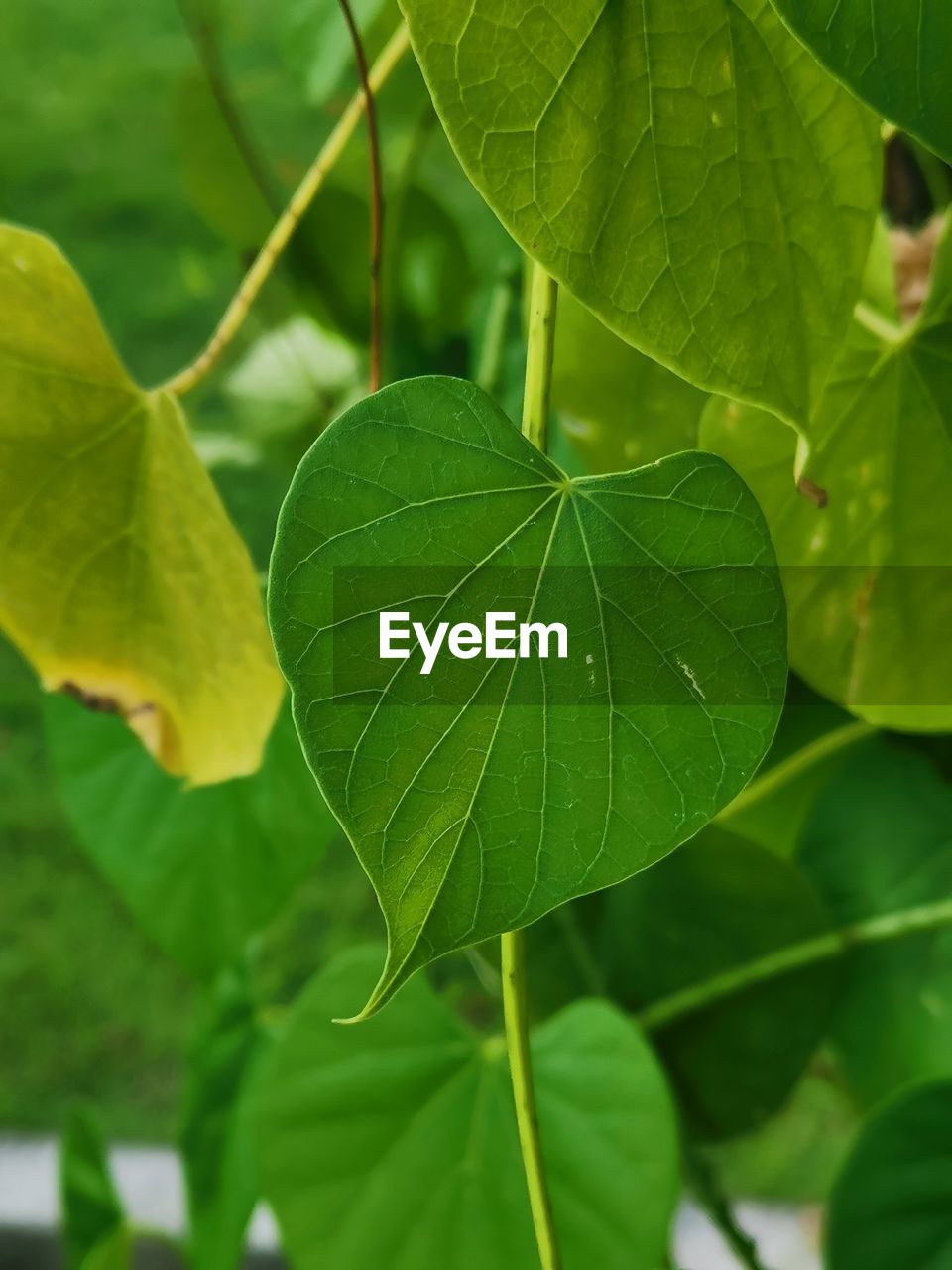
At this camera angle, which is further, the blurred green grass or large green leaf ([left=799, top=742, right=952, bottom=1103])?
the blurred green grass

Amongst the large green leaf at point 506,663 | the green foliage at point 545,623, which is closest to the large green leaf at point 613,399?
the green foliage at point 545,623

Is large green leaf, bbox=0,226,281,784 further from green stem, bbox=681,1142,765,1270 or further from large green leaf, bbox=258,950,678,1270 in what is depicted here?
green stem, bbox=681,1142,765,1270

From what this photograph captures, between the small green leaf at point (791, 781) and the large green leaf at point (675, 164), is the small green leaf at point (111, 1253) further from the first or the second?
the large green leaf at point (675, 164)

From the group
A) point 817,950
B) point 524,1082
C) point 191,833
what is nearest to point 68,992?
point 191,833

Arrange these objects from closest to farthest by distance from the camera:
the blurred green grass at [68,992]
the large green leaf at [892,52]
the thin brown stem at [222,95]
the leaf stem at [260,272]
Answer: the large green leaf at [892,52]
the leaf stem at [260,272]
the thin brown stem at [222,95]
the blurred green grass at [68,992]

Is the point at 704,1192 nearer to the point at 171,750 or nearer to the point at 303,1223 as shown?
the point at 303,1223

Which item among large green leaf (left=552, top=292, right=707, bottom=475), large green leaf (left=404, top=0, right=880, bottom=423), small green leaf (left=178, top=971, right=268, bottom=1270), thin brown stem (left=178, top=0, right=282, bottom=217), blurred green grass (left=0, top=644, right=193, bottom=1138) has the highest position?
thin brown stem (left=178, top=0, right=282, bottom=217)

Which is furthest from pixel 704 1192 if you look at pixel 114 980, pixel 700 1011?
pixel 114 980

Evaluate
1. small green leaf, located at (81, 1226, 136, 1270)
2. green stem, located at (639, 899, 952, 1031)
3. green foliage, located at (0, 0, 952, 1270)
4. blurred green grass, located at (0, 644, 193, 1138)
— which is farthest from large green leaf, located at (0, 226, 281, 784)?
blurred green grass, located at (0, 644, 193, 1138)
